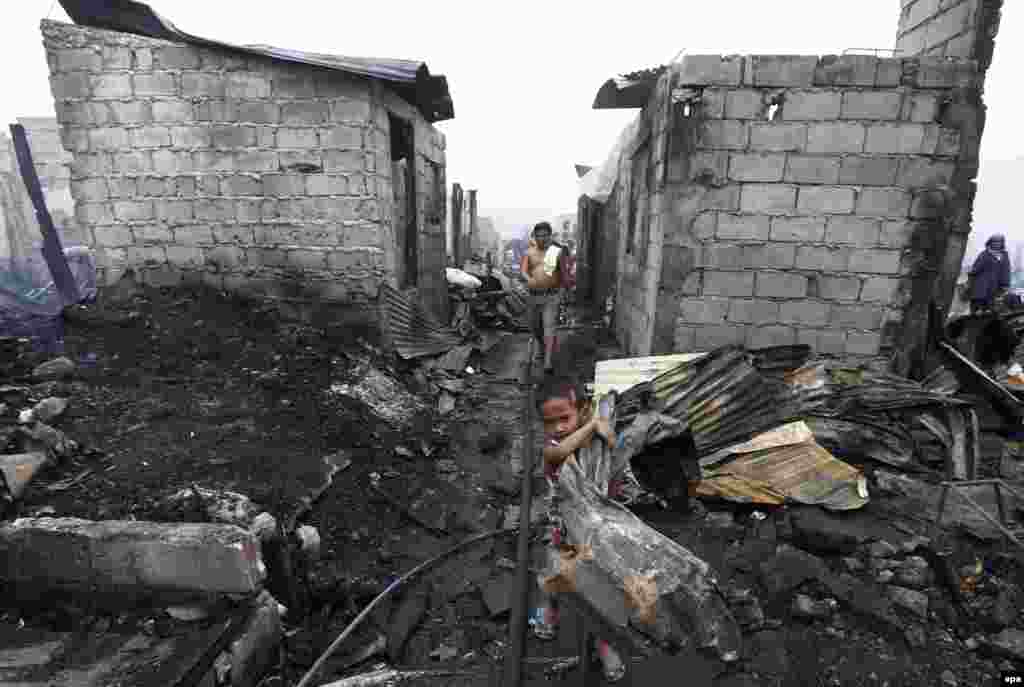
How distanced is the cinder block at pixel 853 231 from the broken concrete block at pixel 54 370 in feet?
25.7

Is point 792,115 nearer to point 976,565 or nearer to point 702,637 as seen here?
point 976,565

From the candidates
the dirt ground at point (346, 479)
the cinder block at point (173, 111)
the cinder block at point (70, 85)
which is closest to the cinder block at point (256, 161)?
the cinder block at point (173, 111)

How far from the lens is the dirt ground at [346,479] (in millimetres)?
2723

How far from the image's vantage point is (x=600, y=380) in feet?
17.7

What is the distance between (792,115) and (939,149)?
4.57ft

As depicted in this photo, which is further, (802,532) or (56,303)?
(56,303)

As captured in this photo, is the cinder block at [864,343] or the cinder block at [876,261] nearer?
the cinder block at [876,261]

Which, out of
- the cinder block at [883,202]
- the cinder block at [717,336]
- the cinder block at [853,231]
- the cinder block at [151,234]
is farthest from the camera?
the cinder block at [151,234]

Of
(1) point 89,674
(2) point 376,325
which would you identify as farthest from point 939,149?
(1) point 89,674

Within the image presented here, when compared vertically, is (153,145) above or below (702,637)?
above

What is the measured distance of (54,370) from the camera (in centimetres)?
494

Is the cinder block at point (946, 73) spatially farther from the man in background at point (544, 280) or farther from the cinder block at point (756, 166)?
the man in background at point (544, 280)

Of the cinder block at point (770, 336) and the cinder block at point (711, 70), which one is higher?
the cinder block at point (711, 70)

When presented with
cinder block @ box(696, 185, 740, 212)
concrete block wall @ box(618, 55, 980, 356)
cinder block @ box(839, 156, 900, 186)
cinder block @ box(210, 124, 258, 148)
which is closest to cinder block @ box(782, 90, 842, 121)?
concrete block wall @ box(618, 55, 980, 356)
